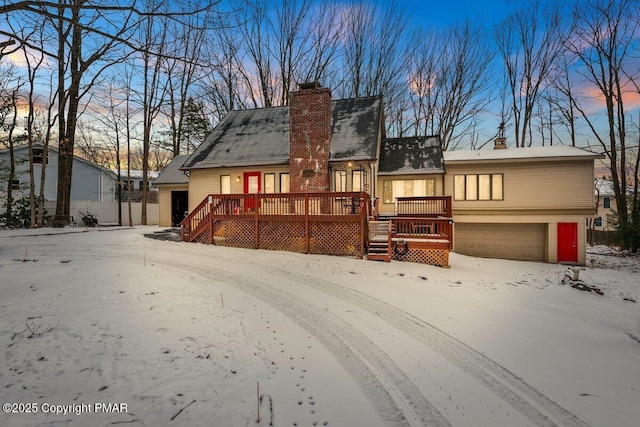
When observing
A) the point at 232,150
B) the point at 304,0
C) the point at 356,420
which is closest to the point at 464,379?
the point at 356,420

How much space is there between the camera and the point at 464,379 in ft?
12.8

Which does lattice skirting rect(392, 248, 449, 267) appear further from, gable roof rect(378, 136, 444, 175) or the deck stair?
gable roof rect(378, 136, 444, 175)

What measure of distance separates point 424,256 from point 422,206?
5048 millimetres

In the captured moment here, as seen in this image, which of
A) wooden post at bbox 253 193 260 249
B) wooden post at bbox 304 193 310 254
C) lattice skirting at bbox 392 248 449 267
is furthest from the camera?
wooden post at bbox 253 193 260 249

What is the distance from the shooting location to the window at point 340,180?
15.9m

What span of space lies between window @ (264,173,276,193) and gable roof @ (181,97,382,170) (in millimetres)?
828

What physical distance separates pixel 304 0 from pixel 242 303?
27.8 metres

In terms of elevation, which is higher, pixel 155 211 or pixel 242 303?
pixel 155 211

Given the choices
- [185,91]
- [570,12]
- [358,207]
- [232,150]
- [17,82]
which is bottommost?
[358,207]

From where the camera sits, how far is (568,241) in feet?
57.0

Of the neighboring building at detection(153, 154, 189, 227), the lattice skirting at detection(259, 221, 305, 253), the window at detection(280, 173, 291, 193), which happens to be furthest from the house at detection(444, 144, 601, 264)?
the neighboring building at detection(153, 154, 189, 227)

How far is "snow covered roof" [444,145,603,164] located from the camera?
16.9m

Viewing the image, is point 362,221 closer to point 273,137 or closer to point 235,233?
point 235,233

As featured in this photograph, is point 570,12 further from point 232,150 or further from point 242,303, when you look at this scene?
point 242,303
